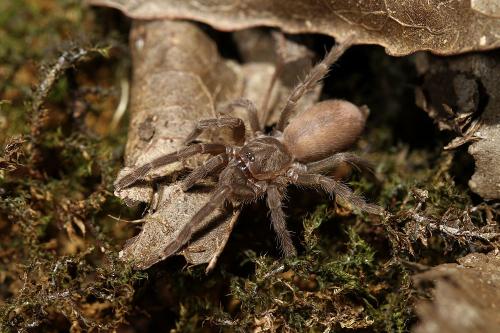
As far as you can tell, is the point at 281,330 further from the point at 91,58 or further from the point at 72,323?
the point at 91,58

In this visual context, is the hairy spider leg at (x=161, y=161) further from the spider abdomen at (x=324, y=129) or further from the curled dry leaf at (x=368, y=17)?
the curled dry leaf at (x=368, y=17)

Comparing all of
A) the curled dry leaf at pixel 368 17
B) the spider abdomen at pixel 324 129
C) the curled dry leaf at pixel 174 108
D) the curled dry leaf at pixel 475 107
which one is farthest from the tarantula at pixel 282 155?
the curled dry leaf at pixel 475 107

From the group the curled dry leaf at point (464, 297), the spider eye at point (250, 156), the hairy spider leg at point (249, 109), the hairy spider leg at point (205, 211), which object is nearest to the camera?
the curled dry leaf at point (464, 297)

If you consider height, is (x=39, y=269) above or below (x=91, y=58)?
below

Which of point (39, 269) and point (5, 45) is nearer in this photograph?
point (39, 269)

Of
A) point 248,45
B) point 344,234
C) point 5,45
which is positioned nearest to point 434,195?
point 344,234

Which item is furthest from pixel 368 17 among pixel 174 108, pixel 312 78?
pixel 174 108
